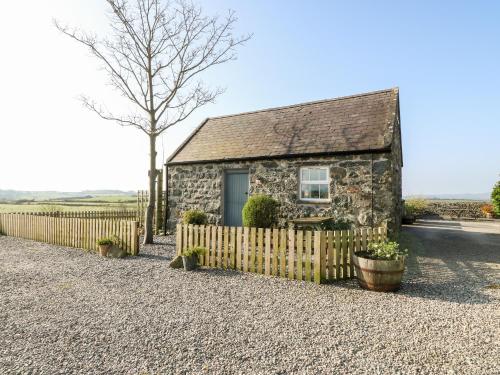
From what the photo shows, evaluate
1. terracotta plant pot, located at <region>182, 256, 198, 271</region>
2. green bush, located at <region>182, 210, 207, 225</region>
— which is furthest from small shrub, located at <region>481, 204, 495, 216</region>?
terracotta plant pot, located at <region>182, 256, 198, 271</region>

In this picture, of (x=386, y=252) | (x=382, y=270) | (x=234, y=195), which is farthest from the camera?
(x=234, y=195)

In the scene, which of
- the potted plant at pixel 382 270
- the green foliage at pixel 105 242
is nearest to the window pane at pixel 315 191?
the potted plant at pixel 382 270

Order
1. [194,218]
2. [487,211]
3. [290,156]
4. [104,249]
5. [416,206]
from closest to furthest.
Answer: [104,249] → [290,156] → [194,218] → [487,211] → [416,206]

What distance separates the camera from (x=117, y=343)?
387 centimetres

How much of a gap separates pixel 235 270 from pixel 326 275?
7.29ft

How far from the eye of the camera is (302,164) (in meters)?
11.8

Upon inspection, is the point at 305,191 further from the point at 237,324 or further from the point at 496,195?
the point at 496,195

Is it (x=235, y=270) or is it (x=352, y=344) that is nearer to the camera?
(x=352, y=344)

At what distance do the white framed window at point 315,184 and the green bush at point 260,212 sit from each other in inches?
50.5

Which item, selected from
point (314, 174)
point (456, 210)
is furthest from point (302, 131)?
point (456, 210)

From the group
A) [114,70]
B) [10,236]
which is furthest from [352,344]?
[10,236]

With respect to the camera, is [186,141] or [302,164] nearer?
[302,164]

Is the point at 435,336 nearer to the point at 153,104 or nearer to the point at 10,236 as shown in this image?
the point at 153,104

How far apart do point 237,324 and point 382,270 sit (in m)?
3.09
